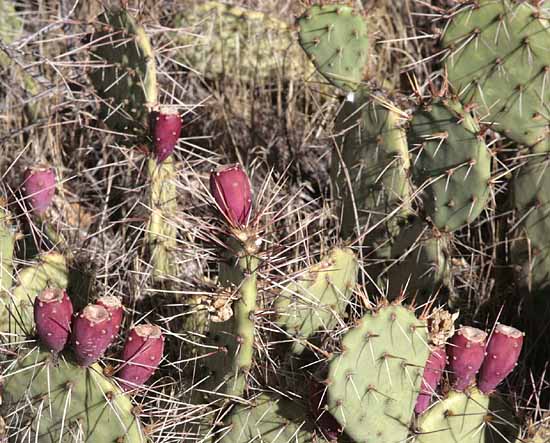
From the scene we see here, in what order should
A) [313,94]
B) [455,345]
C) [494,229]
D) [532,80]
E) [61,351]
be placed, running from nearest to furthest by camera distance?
[61,351], [455,345], [532,80], [494,229], [313,94]

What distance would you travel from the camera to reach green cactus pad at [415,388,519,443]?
2.25 meters

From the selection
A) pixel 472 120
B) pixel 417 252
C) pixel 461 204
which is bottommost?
pixel 417 252

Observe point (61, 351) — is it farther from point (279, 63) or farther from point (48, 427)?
point (279, 63)

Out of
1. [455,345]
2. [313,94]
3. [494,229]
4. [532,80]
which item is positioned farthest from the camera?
[313,94]

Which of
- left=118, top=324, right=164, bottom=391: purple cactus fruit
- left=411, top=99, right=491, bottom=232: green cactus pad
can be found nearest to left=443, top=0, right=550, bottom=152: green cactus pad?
left=411, top=99, right=491, bottom=232: green cactus pad

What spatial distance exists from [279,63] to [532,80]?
4.19 ft

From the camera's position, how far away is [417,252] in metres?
2.83

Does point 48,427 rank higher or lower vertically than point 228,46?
lower

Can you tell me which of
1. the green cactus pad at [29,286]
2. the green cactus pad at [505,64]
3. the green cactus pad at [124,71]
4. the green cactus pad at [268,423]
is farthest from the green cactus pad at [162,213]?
the green cactus pad at [505,64]

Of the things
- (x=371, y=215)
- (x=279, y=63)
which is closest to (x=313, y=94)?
(x=279, y=63)

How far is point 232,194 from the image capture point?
1.95 metres

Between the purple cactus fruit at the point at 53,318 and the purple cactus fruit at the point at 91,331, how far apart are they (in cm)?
3

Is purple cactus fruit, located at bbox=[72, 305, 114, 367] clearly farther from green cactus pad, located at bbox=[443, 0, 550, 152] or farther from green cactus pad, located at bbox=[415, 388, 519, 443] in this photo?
green cactus pad, located at bbox=[443, 0, 550, 152]

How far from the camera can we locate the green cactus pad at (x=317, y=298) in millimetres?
2391
